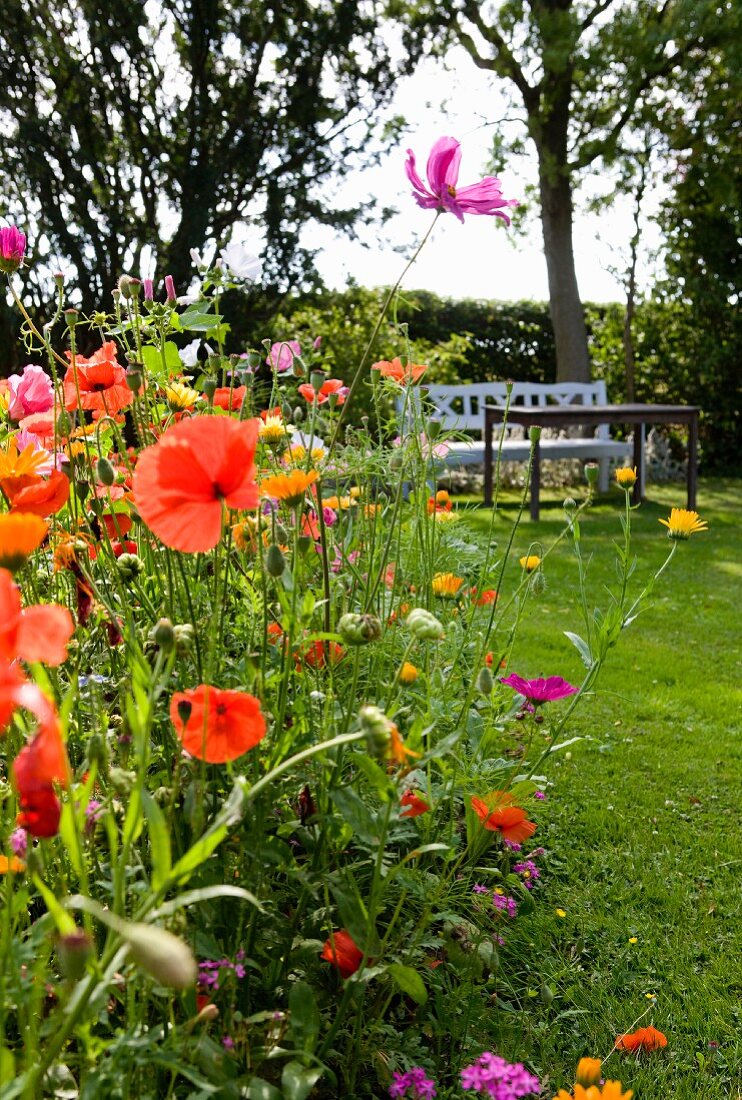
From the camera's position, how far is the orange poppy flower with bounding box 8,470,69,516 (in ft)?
2.96

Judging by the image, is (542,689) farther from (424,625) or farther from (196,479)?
(196,479)

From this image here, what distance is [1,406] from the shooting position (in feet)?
4.10

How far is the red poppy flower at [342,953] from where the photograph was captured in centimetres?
92

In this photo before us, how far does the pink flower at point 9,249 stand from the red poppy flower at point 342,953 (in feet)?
2.56

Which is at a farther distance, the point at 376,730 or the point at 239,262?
the point at 239,262

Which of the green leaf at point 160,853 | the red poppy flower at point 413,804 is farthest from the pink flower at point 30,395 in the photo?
the green leaf at point 160,853

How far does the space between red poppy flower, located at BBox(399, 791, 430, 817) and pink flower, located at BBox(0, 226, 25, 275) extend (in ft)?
2.33

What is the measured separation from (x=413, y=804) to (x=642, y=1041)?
0.47 m

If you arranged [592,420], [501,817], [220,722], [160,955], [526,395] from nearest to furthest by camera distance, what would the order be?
[160,955], [220,722], [501,817], [592,420], [526,395]

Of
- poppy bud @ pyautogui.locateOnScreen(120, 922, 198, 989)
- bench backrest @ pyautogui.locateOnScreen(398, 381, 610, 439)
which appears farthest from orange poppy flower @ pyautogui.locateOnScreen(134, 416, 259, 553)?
bench backrest @ pyautogui.locateOnScreen(398, 381, 610, 439)

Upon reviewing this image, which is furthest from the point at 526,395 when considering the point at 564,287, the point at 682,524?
the point at 682,524

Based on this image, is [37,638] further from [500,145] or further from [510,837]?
[500,145]

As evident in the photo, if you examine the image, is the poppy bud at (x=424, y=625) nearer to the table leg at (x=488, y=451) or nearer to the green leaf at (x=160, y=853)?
the green leaf at (x=160, y=853)

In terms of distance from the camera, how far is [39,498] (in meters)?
0.92
